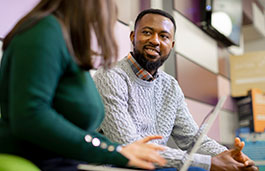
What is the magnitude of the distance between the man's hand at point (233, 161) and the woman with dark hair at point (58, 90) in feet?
2.06

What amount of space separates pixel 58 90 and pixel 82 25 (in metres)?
0.15

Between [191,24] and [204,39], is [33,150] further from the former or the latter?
[204,39]

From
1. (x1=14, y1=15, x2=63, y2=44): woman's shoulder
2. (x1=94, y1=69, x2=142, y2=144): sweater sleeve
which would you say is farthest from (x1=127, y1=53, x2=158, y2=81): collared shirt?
(x1=14, y1=15, x2=63, y2=44): woman's shoulder

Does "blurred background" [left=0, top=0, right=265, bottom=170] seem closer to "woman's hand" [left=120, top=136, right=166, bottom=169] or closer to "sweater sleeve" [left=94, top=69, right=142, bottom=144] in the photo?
"sweater sleeve" [left=94, top=69, right=142, bottom=144]

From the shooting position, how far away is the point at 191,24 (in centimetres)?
278

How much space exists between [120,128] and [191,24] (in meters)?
1.87

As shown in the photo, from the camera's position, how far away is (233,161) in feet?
4.09

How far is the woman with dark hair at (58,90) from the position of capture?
0.59 meters

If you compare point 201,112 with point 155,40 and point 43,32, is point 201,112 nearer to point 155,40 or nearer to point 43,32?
point 155,40

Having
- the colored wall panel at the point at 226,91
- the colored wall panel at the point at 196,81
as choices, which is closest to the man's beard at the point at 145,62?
the colored wall panel at the point at 196,81

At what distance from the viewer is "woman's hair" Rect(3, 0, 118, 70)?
2.18ft

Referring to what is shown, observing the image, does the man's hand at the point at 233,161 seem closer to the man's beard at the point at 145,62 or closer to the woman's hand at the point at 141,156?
the man's beard at the point at 145,62

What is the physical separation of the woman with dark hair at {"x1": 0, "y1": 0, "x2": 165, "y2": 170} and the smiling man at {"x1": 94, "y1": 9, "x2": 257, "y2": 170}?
1.60ft

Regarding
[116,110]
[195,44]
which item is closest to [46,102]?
[116,110]
